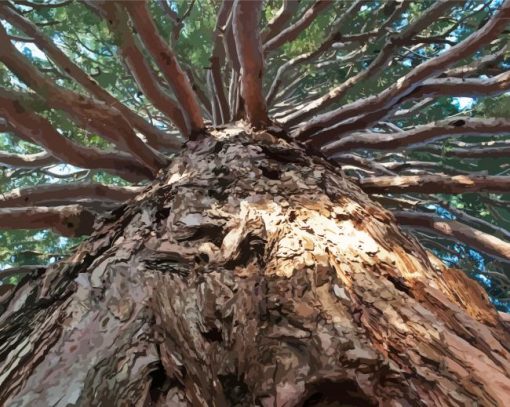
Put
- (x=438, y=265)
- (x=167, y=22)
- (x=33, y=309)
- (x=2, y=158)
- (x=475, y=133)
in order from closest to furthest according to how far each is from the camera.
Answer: (x=33, y=309), (x=438, y=265), (x=475, y=133), (x=2, y=158), (x=167, y=22)

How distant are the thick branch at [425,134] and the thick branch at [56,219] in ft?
6.09

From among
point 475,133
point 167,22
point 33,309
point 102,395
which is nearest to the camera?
point 102,395

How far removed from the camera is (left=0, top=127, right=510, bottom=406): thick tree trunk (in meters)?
0.88

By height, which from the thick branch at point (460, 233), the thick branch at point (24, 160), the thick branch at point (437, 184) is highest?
the thick branch at point (24, 160)

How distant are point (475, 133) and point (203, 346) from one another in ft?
9.25

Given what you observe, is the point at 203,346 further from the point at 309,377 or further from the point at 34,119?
the point at 34,119

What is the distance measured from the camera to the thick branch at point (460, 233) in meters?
3.27

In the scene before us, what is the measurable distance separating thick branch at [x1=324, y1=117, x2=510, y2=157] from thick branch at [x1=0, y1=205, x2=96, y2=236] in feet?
6.09

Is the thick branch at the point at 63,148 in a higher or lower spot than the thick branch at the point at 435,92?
higher

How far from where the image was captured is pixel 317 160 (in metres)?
2.56

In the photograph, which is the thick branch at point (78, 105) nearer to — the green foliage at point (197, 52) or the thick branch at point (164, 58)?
the thick branch at point (164, 58)

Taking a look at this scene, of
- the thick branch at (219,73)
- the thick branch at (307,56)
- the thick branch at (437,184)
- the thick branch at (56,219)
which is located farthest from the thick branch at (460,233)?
the thick branch at (307,56)

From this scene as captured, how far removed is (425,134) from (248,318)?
2.65 meters

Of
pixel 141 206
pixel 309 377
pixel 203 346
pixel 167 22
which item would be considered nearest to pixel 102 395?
pixel 203 346
